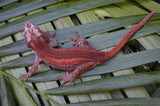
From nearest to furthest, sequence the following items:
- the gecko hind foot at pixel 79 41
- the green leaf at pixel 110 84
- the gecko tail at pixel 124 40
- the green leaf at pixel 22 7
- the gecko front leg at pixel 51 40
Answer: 1. the green leaf at pixel 110 84
2. the gecko tail at pixel 124 40
3. the gecko hind foot at pixel 79 41
4. the gecko front leg at pixel 51 40
5. the green leaf at pixel 22 7

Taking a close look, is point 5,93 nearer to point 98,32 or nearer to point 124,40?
point 98,32

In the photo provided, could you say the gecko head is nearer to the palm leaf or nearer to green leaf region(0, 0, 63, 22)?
the palm leaf

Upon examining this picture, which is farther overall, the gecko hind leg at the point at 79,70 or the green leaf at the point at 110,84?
the gecko hind leg at the point at 79,70

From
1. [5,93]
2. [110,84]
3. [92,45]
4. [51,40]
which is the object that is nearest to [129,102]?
[110,84]

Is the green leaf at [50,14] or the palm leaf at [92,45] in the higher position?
the green leaf at [50,14]

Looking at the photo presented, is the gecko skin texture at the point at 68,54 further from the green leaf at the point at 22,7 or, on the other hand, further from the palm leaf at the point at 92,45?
the green leaf at the point at 22,7

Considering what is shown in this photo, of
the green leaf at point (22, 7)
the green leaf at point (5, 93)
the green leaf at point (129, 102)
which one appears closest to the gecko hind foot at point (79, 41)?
the green leaf at point (22, 7)
